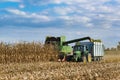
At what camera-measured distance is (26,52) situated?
35906 mm

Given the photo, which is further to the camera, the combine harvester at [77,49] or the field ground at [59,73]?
the combine harvester at [77,49]

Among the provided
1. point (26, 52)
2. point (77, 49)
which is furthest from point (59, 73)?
point (77, 49)

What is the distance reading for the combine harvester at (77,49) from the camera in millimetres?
38312

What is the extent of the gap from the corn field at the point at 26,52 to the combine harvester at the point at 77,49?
37.6 inches

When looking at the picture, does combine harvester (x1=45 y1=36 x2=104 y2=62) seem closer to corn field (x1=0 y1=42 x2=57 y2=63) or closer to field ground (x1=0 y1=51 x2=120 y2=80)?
corn field (x1=0 y1=42 x2=57 y2=63)

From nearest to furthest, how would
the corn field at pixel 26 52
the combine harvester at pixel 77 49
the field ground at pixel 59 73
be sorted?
the field ground at pixel 59 73 → the corn field at pixel 26 52 → the combine harvester at pixel 77 49

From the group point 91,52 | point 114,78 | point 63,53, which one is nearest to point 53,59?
point 63,53

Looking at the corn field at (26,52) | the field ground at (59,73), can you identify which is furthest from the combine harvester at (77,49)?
the field ground at (59,73)

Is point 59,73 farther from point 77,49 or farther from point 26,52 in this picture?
point 77,49

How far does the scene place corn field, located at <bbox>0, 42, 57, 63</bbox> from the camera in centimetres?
3416

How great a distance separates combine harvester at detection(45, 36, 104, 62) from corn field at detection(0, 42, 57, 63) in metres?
0.95

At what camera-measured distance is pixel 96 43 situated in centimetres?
4103

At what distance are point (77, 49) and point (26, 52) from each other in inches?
256

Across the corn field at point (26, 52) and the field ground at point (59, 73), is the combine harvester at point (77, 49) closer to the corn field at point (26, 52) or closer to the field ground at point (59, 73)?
the corn field at point (26, 52)
